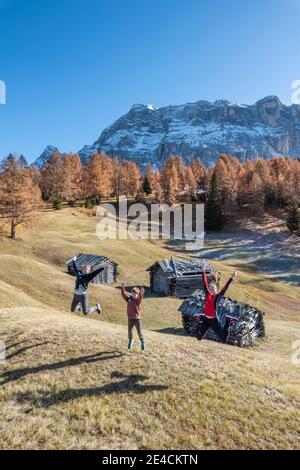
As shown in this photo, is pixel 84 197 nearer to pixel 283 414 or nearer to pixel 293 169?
pixel 293 169

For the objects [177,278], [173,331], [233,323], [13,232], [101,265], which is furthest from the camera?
[13,232]

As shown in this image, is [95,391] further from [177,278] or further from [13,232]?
[13,232]

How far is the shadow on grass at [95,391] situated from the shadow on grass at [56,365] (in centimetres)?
144

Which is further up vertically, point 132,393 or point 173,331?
point 132,393

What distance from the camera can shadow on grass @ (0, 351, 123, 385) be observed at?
13055 millimetres

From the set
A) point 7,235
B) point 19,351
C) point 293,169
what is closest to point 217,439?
point 19,351

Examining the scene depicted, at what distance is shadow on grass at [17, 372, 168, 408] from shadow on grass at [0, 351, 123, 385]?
4.71 feet

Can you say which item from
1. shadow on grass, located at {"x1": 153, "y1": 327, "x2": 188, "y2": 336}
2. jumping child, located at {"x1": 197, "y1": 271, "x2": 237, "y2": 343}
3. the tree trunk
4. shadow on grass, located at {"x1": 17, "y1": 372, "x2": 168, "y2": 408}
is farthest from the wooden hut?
the tree trunk

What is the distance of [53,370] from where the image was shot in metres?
13.4

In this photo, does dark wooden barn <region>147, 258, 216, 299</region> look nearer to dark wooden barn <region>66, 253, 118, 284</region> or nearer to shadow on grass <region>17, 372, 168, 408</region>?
dark wooden barn <region>66, 253, 118, 284</region>

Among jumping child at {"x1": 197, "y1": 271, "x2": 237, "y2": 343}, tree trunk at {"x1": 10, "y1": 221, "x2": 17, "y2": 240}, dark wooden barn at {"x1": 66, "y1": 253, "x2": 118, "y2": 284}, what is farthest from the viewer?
tree trunk at {"x1": 10, "y1": 221, "x2": 17, "y2": 240}

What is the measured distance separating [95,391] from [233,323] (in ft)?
58.1

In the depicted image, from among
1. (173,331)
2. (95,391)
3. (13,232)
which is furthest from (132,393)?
(13,232)

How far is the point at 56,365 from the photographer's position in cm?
1380
